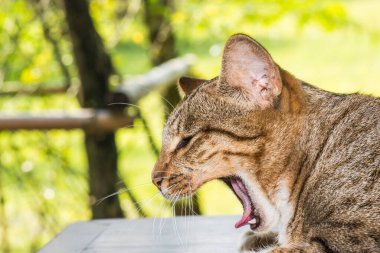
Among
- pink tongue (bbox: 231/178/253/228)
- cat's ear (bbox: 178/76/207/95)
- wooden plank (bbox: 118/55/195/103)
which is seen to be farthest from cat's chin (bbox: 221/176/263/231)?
wooden plank (bbox: 118/55/195/103)

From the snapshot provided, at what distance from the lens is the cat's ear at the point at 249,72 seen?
1661 mm

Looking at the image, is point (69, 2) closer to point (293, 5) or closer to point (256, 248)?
point (293, 5)

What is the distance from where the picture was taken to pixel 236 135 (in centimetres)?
173

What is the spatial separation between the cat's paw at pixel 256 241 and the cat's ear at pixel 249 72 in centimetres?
37

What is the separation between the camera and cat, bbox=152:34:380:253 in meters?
1.67

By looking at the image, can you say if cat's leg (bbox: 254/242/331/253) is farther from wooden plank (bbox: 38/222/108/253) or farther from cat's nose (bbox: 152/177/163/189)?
wooden plank (bbox: 38/222/108/253)

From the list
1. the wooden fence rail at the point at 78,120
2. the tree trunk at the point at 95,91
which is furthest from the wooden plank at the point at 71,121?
the tree trunk at the point at 95,91

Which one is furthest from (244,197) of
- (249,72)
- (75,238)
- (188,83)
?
(75,238)

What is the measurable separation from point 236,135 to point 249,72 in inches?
6.2

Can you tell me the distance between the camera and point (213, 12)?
359 cm

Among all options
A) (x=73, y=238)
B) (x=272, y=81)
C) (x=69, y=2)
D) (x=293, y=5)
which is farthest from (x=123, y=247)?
(x=293, y=5)

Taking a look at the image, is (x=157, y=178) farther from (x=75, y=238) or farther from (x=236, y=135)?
(x=75, y=238)

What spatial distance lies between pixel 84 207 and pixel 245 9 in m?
1.47

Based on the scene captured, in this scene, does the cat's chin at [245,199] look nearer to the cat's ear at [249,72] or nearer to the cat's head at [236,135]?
the cat's head at [236,135]
